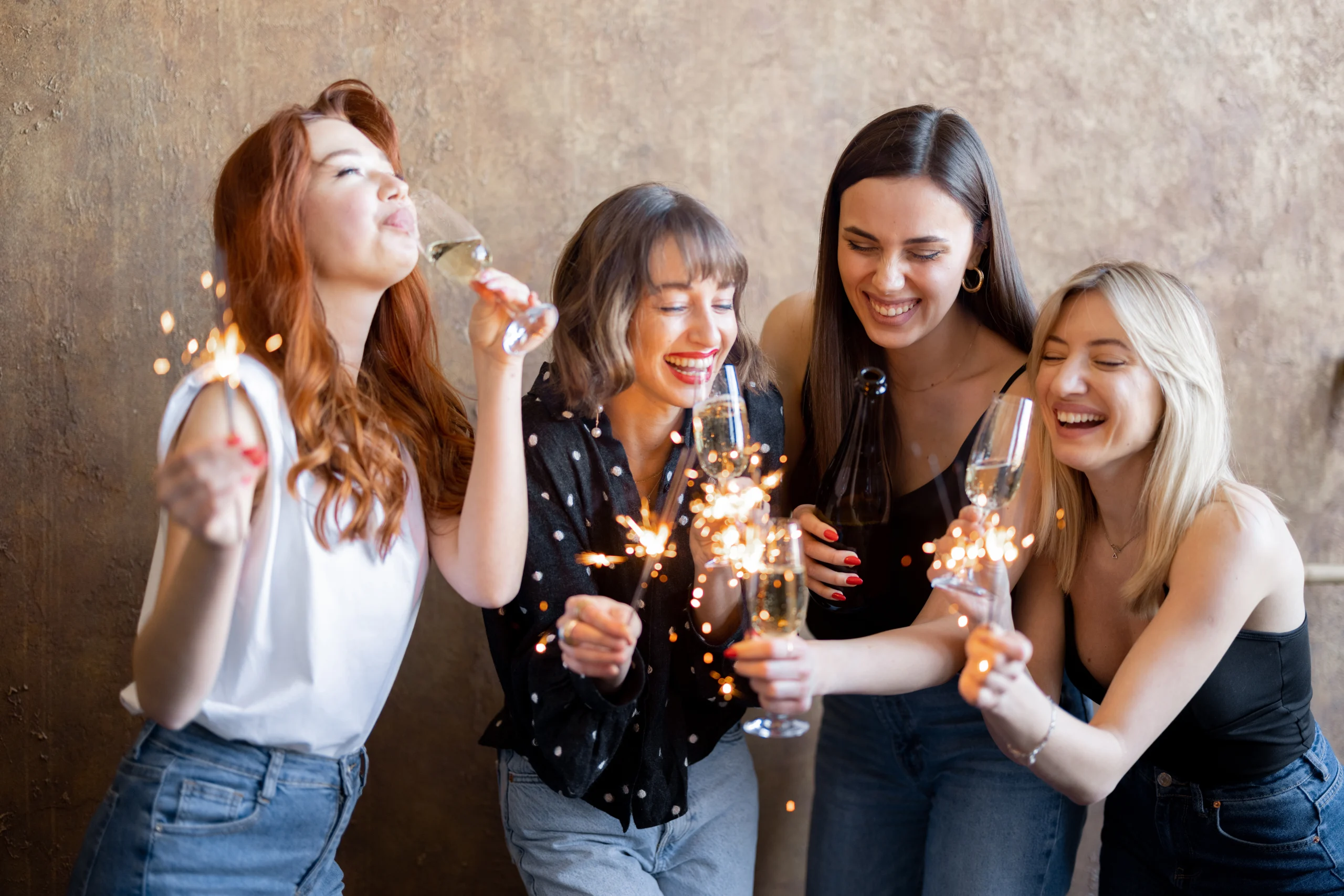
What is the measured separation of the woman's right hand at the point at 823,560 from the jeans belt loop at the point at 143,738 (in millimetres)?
1133

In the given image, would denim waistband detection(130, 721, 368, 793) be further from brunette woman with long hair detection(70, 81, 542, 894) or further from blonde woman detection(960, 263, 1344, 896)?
blonde woman detection(960, 263, 1344, 896)

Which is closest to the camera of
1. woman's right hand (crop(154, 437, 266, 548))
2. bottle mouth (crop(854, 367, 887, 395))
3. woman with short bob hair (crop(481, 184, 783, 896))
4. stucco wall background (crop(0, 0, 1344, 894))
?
woman's right hand (crop(154, 437, 266, 548))

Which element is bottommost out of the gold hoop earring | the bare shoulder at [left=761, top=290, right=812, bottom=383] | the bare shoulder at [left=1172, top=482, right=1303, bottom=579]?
the bare shoulder at [left=1172, top=482, right=1303, bottom=579]

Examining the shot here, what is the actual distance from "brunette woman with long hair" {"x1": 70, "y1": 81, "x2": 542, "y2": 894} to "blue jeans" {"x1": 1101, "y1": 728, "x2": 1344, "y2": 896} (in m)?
1.28

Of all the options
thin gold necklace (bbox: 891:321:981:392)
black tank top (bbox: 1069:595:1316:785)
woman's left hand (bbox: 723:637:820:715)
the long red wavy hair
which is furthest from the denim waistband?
black tank top (bbox: 1069:595:1316:785)

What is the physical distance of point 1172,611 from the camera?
5.65 ft

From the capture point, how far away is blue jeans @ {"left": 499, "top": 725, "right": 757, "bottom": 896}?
1.83 meters

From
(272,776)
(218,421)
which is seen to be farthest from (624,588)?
(218,421)

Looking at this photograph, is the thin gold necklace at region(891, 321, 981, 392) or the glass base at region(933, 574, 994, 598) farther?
the thin gold necklace at region(891, 321, 981, 392)

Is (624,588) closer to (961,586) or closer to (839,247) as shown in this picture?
(961,586)

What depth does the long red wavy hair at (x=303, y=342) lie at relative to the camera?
1552 mm

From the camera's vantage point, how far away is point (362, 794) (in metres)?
2.51

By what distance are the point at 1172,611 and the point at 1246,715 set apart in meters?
0.28

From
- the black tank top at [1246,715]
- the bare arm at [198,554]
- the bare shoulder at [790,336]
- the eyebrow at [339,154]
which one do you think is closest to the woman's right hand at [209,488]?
the bare arm at [198,554]
